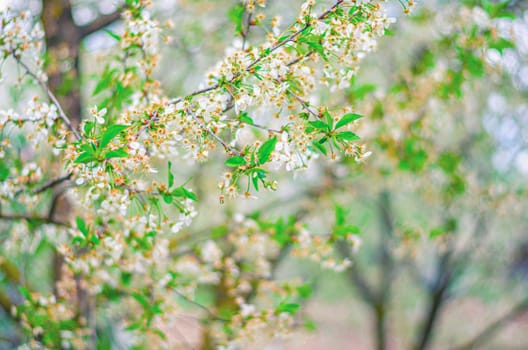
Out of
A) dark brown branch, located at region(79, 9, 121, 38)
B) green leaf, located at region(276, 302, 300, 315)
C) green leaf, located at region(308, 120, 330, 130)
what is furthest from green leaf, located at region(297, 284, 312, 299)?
dark brown branch, located at region(79, 9, 121, 38)

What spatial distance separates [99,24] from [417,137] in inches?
111

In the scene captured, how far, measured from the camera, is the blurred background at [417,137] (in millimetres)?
3328

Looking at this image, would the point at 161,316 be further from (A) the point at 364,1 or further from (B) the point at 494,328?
(B) the point at 494,328

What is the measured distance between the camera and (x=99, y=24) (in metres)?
3.62

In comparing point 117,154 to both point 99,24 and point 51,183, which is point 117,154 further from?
point 99,24

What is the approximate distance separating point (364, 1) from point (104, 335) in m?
3.47

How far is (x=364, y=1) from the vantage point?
1.62 metres

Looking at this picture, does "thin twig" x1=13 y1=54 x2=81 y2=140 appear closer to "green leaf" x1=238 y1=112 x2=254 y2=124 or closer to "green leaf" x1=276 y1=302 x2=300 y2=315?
"green leaf" x1=238 y1=112 x2=254 y2=124

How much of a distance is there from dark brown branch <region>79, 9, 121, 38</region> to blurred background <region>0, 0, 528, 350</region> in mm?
47

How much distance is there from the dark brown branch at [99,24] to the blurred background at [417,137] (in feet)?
0.15

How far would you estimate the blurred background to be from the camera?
333cm

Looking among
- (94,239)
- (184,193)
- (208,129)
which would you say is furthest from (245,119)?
(94,239)

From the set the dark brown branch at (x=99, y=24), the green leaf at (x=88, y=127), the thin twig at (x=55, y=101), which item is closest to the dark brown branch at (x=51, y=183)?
the thin twig at (x=55, y=101)

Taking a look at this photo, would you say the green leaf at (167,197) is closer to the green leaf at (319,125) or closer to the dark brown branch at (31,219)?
the green leaf at (319,125)
